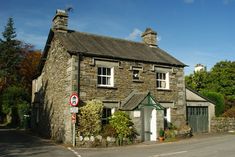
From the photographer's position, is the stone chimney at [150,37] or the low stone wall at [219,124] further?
the stone chimney at [150,37]

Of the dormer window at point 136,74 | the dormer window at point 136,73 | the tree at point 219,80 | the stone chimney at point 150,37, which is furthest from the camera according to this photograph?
the tree at point 219,80

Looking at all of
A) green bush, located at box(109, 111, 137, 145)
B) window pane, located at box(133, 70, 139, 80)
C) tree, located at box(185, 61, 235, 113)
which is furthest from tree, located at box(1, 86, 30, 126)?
tree, located at box(185, 61, 235, 113)

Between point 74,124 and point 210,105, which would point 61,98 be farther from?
point 210,105

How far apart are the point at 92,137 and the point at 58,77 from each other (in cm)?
633

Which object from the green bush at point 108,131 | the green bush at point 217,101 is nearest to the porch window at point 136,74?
the green bush at point 108,131

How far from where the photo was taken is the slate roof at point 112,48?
21.5 m

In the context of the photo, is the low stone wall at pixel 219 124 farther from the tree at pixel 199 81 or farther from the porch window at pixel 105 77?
the tree at pixel 199 81

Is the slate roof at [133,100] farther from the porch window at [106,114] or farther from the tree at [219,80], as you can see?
the tree at [219,80]

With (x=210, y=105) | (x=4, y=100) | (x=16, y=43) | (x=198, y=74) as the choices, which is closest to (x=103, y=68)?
(x=210, y=105)

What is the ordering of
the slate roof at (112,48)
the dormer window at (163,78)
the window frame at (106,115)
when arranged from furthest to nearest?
the dormer window at (163,78) → the slate roof at (112,48) → the window frame at (106,115)

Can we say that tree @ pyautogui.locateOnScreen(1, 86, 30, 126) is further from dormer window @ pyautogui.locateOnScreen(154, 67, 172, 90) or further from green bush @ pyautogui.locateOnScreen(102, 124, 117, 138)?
green bush @ pyautogui.locateOnScreen(102, 124, 117, 138)

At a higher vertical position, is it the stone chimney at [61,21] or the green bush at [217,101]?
the stone chimney at [61,21]

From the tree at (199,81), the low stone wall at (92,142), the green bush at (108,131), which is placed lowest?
the low stone wall at (92,142)

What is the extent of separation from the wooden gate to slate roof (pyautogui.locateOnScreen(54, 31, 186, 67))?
448 centimetres
